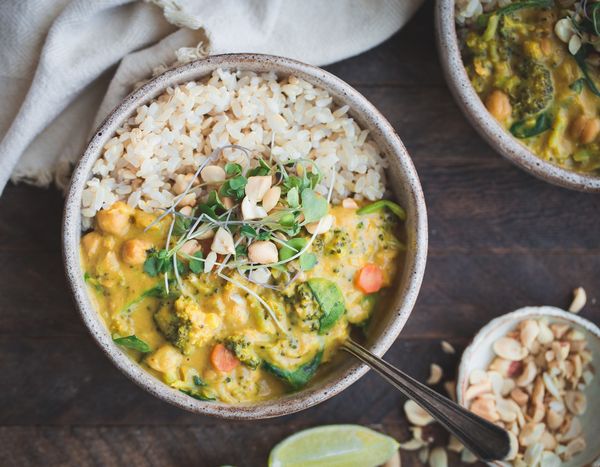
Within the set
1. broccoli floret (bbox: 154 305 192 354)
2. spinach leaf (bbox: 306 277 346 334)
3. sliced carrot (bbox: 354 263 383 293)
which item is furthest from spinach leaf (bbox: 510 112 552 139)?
broccoli floret (bbox: 154 305 192 354)

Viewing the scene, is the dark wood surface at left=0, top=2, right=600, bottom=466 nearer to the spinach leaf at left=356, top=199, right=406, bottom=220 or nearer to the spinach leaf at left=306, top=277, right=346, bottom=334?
the spinach leaf at left=356, top=199, right=406, bottom=220

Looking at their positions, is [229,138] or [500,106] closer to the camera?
[229,138]

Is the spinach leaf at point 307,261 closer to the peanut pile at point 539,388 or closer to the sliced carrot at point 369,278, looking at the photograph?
the sliced carrot at point 369,278

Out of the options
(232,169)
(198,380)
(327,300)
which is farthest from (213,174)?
(198,380)

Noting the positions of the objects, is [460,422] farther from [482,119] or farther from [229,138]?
[229,138]

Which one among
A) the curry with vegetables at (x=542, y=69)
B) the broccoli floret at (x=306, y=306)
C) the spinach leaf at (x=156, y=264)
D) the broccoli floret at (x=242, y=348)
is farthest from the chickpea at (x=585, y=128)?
the spinach leaf at (x=156, y=264)

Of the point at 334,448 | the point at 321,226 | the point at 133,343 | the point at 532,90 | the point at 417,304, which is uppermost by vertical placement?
the point at 532,90
